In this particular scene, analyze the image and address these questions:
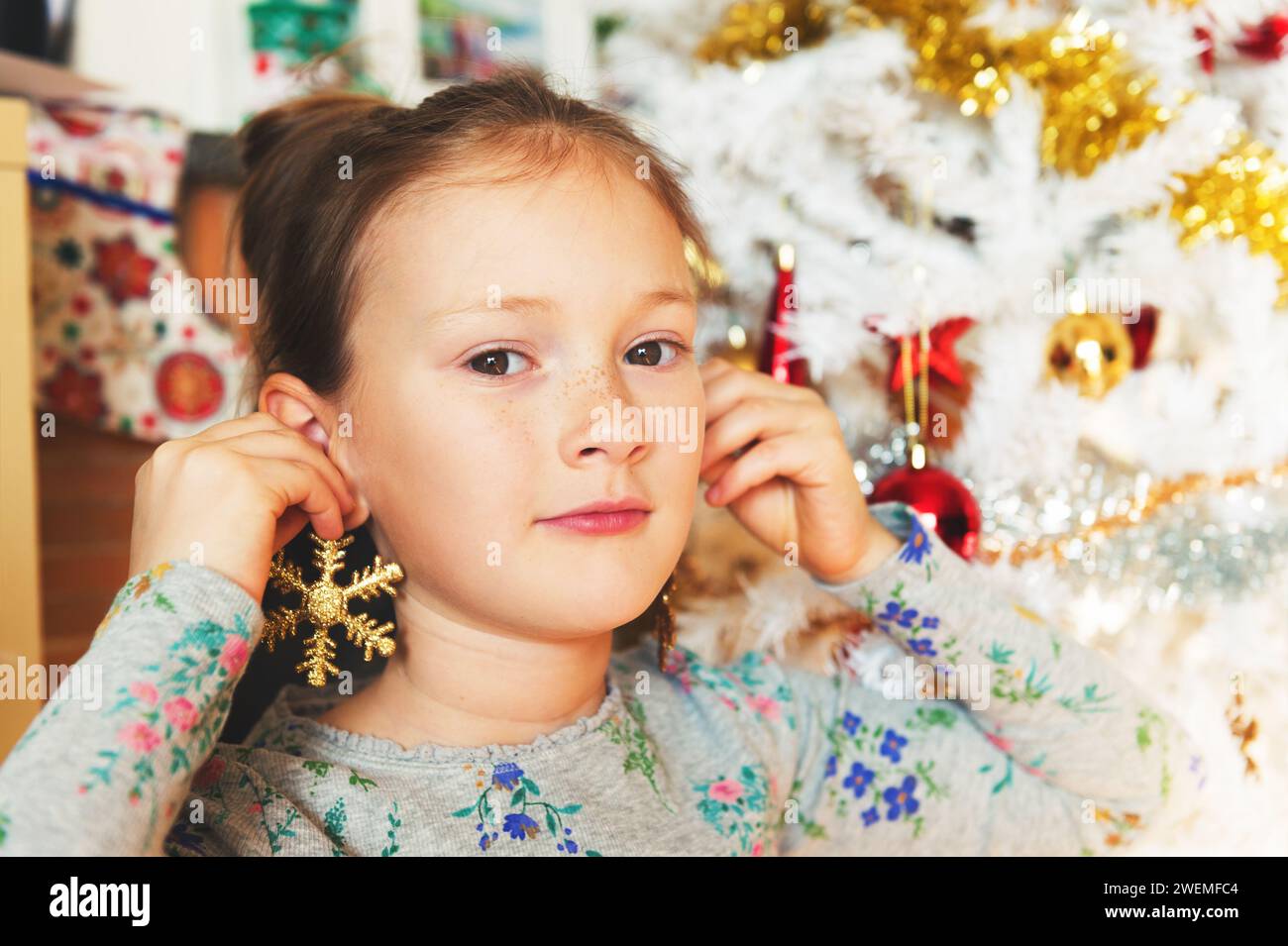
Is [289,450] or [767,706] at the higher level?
[289,450]

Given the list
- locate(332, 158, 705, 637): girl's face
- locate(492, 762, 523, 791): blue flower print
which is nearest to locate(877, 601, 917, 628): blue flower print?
locate(332, 158, 705, 637): girl's face

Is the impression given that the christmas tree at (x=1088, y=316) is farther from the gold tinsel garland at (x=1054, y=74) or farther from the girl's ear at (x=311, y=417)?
the girl's ear at (x=311, y=417)

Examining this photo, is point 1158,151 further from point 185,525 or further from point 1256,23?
point 185,525

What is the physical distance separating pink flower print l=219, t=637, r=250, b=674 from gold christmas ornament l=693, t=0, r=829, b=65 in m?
0.86

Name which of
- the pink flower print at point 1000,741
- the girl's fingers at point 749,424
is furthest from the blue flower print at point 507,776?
the pink flower print at point 1000,741

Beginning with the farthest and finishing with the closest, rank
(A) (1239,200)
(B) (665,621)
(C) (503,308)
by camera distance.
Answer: (A) (1239,200)
(B) (665,621)
(C) (503,308)

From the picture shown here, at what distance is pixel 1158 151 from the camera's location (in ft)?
3.30

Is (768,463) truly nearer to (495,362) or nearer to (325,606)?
(495,362)

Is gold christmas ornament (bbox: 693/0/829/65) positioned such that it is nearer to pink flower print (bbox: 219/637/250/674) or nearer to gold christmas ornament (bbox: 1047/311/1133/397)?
gold christmas ornament (bbox: 1047/311/1133/397)

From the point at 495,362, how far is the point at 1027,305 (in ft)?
1.89

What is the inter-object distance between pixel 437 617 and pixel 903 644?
43 cm

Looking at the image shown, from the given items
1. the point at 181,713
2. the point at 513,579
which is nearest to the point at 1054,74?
the point at 513,579

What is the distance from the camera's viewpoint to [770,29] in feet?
3.94
